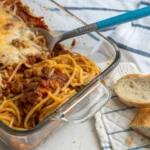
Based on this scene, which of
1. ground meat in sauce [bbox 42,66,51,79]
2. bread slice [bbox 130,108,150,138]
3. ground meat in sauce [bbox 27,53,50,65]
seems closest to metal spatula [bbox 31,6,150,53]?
ground meat in sauce [bbox 27,53,50,65]

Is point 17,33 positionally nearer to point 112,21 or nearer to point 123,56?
point 112,21

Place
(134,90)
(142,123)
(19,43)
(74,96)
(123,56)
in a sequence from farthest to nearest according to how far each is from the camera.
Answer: (123,56), (134,90), (19,43), (142,123), (74,96)

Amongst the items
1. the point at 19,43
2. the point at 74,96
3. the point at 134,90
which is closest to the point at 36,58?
the point at 19,43

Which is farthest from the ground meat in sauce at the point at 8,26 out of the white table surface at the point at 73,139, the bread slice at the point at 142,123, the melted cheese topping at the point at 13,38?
the bread slice at the point at 142,123

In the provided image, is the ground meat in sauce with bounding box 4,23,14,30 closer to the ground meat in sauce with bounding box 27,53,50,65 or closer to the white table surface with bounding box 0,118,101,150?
the ground meat in sauce with bounding box 27,53,50,65

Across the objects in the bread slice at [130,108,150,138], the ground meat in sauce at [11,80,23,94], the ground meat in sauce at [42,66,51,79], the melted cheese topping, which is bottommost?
the bread slice at [130,108,150,138]

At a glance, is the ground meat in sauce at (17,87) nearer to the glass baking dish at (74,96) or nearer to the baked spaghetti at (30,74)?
the baked spaghetti at (30,74)
